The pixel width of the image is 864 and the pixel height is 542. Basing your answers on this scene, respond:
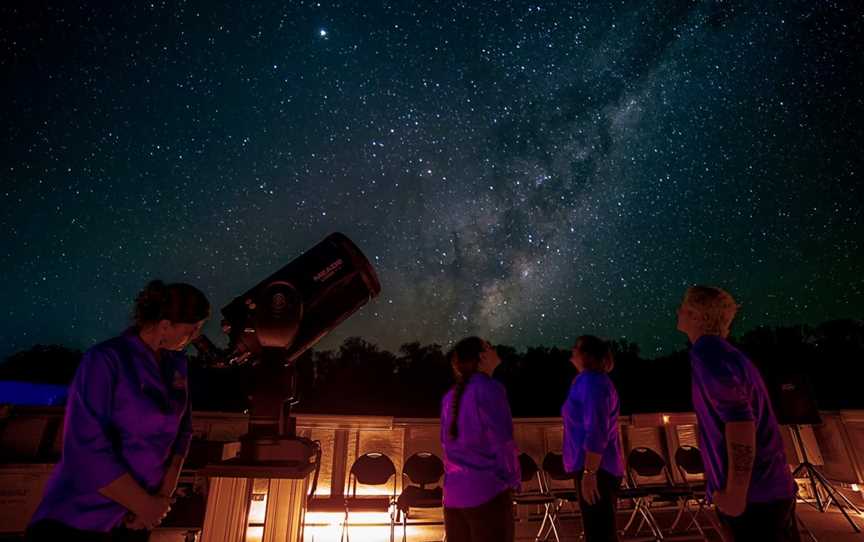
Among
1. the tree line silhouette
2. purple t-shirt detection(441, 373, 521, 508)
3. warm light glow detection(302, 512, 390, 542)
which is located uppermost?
the tree line silhouette

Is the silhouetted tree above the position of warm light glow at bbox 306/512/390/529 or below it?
above

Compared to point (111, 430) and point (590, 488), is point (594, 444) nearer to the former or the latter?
point (590, 488)

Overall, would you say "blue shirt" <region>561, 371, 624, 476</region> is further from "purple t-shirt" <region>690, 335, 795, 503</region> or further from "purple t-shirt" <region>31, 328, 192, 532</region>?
"purple t-shirt" <region>31, 328, 192, 532</region>

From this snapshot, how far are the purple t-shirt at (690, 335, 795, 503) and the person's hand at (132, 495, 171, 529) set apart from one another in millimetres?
2198

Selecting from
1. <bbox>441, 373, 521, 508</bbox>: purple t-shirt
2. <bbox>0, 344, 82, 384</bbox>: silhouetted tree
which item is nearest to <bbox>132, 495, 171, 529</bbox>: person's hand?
<bbox>441, 373, 521, 508</bbox>: purple t-shirt

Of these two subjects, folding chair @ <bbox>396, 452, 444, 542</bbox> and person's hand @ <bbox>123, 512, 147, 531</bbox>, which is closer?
person's hand @ <bbox>123, 512, 147, 531</bbox>

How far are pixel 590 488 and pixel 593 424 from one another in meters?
0.41

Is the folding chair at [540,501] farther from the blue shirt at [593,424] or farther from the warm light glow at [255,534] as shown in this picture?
the warm light glow at [255,534]

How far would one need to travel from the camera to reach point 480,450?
2.53 meters

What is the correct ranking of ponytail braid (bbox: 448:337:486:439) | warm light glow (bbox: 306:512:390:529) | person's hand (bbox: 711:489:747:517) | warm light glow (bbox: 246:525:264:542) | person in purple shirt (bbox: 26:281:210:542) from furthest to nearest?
warm light glow (bbox: 306:512:390:529), ponytail braid (bbox: 448:337:486:439), warm light glow (bbox: 246:525:264:542), person's hand (bbox: 711:489:747:517), person in purple shirt (bbox: 26:281:210:542)

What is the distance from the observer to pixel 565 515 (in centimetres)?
671

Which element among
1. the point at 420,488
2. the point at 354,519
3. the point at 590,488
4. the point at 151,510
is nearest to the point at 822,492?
the point at 420,488

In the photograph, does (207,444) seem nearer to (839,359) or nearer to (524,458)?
Result: (524,458)

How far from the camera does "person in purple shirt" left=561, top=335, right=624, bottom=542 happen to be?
293cm
